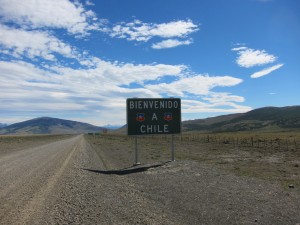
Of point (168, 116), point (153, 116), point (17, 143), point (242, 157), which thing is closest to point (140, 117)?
point (153, 116)

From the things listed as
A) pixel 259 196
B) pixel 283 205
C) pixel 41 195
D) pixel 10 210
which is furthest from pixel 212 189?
pixel 10 210

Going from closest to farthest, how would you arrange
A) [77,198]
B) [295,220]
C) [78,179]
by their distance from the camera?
[295,220], [77,198], [78,179]

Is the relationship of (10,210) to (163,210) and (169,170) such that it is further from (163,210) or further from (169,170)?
(169,170)

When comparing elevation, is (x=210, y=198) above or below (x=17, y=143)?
below

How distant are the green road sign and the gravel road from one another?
7.23 meters

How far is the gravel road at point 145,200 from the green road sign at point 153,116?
723 centimetres

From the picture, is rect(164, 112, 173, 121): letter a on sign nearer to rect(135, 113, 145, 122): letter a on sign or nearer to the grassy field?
rect(135, 113, 145, 122): letter a on sign

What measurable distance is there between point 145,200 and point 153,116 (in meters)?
13.8

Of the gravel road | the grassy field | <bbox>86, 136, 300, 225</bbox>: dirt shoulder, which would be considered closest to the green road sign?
the grassy field

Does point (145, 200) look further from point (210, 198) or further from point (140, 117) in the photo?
point (140, 117)

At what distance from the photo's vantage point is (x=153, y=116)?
2602 cm

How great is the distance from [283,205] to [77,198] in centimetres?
667

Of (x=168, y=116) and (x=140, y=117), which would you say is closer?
(x=140, y=117)

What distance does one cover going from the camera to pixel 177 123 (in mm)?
26656
